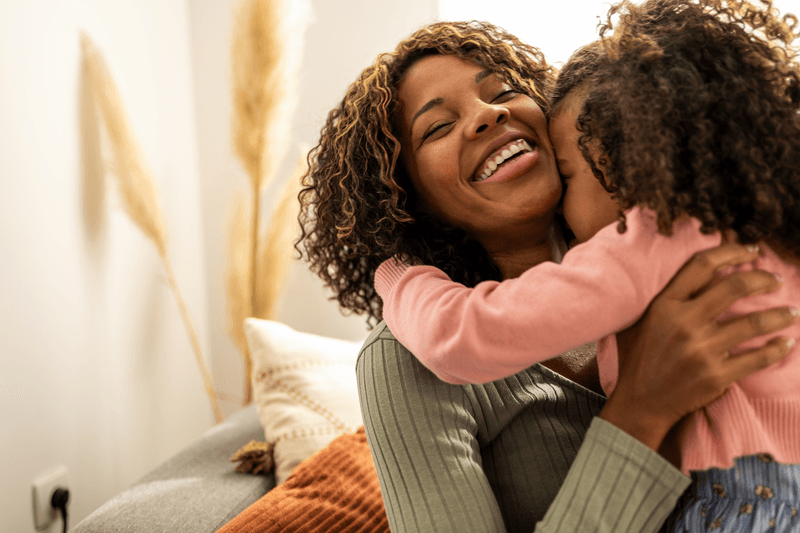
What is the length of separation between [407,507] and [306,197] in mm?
649

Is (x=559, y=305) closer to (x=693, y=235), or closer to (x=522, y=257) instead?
(x=693, y=235)

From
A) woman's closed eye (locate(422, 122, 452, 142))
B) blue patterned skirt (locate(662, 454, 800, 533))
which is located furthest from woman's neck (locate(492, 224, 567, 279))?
blue patterned skirt (locate(662, 454, 800, 533))

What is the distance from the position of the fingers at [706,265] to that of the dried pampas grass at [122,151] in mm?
1620

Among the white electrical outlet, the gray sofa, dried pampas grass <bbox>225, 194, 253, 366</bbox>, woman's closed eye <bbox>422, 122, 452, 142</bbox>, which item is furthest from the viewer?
dried pampas grass <bbox>225, 194, 253, 366</bbox>

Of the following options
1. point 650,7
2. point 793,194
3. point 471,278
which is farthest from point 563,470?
point 650,7

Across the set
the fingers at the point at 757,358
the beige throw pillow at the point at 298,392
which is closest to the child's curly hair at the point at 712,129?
the fingers at the point at 757,358

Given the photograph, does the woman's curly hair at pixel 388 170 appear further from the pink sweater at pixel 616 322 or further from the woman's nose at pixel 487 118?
the pink sweater at pixel 616 322

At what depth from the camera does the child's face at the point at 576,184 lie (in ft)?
2.90

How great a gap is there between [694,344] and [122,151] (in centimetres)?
168

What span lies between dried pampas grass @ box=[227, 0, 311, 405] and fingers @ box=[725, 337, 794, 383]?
5.36 feet

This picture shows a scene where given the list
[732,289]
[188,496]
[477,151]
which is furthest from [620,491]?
[188,496]

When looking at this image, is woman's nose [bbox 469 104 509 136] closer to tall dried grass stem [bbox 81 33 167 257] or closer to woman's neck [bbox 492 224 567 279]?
woman's neck [bbox 492 224 567 279]

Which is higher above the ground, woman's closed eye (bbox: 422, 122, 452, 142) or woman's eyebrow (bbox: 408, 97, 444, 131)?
woman's eyebrow (bbox: 408, 97, 444, 131)

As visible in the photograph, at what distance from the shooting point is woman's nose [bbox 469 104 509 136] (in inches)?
38.0
